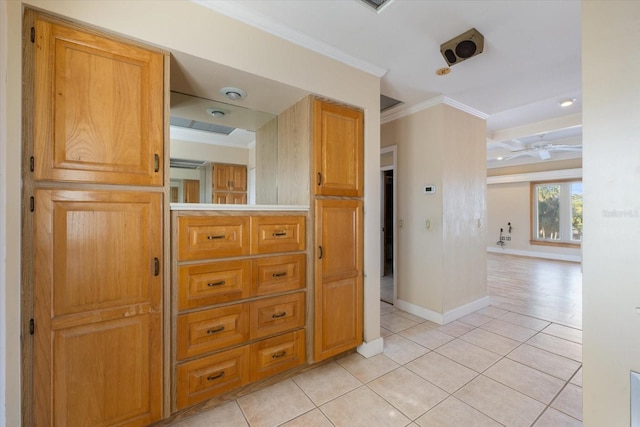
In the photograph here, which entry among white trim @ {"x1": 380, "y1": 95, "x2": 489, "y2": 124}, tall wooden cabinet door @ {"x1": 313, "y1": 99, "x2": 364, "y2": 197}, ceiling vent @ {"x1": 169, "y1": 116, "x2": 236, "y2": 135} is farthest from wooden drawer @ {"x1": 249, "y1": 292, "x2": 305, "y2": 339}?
white trim @ {"x1": 380, "y1": 95, "x2": 489, "y2": 124}

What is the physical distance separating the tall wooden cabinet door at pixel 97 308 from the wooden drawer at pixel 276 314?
1.88 ft

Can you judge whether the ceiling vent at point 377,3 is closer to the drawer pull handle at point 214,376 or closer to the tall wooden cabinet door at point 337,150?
the tall wooden cabinet door at point 337,150

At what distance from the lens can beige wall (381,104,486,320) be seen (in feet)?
9.98

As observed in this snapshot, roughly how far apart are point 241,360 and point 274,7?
2339mm

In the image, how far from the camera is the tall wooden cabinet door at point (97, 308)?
120cm

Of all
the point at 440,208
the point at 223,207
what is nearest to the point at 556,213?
the point at 440,208

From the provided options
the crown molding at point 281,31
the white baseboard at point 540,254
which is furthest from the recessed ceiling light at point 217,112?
the white baseboard at point 540,254

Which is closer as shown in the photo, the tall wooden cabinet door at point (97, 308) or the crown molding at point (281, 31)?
the tall wooden cabinet door at point (97, 308)

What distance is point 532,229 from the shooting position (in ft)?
24.1

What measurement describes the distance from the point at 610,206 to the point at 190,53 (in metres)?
2.29

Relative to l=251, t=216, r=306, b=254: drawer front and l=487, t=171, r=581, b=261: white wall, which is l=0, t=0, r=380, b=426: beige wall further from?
l=487, t=171, r=581, b=261: white wall

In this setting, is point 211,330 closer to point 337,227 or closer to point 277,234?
point 277,234

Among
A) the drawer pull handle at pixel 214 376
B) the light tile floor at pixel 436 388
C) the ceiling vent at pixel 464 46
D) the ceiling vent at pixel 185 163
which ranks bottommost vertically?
the light tile floor at pixel 436 388
